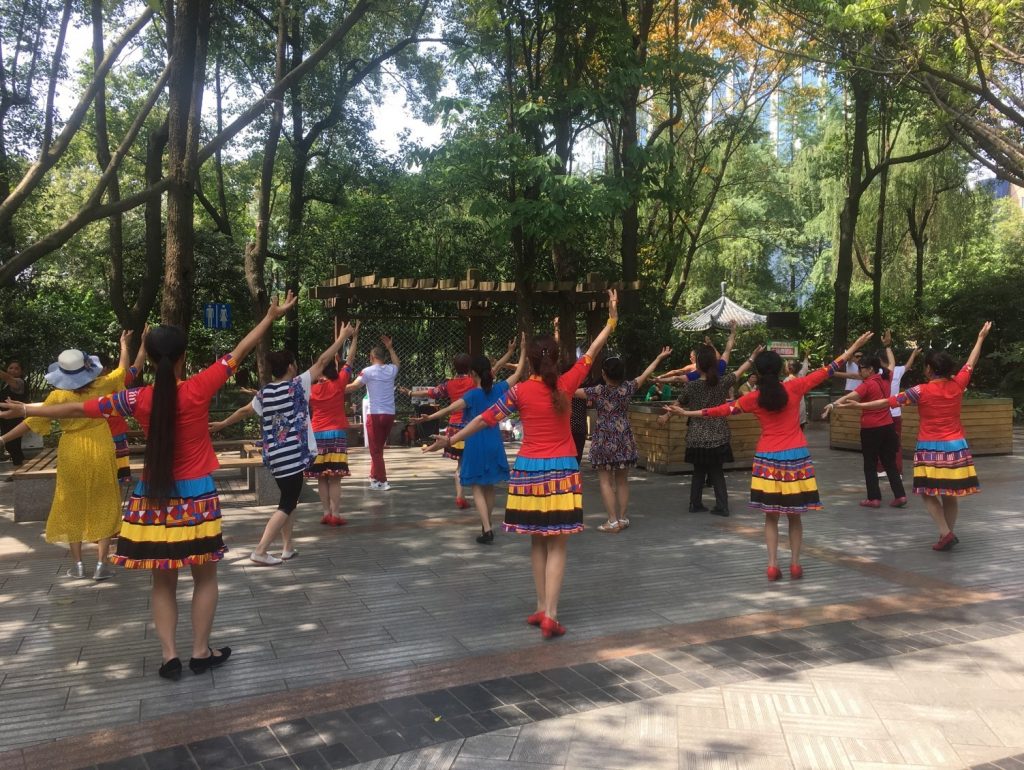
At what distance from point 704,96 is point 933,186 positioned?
367 inches

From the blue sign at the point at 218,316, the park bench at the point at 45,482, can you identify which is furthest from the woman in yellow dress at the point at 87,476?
the blue sign at the point at 218,316

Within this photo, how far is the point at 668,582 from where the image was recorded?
6141 millimetres

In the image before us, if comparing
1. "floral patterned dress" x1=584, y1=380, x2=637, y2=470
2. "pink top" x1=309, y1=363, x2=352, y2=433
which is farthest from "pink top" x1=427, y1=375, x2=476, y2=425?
"floral patterned dress" x1=584, y1=380, x2=637, y2=470

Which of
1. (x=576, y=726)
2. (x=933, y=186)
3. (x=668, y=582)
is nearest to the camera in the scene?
(x=576, y=726)

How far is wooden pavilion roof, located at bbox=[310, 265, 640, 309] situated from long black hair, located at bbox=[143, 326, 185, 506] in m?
7.67

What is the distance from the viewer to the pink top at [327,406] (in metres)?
7.99

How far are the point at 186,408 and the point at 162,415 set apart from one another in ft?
0.44

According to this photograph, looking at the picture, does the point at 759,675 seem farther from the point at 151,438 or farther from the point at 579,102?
the point at 579,102

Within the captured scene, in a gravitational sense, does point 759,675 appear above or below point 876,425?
below

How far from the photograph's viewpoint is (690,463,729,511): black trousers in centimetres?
874

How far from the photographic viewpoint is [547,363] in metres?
4.80

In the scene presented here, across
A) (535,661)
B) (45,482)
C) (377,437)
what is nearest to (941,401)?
(535,661)

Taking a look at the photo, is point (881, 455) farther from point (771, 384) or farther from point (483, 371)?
point (483, 371)

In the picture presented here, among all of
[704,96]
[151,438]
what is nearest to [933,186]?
[704,96]
